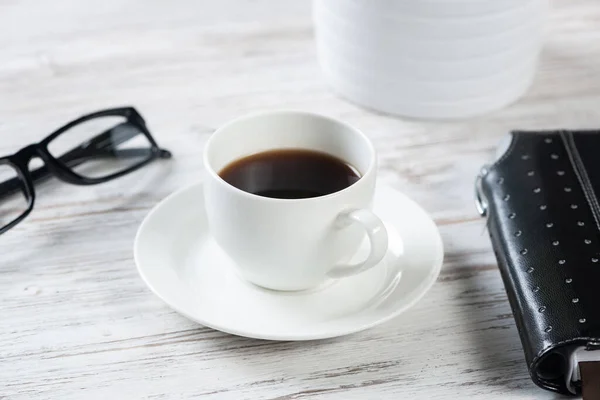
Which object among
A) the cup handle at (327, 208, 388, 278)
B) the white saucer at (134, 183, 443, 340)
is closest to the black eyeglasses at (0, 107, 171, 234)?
the white saucer at (134, 183, 443, 340)

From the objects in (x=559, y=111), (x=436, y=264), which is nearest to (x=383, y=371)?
(x=436, y=264)

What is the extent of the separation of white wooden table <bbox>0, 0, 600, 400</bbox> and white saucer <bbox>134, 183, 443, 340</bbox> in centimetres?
3

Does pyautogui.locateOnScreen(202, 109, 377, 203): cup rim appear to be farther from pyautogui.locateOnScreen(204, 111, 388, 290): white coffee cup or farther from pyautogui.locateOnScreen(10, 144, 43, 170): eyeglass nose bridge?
pyautogui.locateOnScreen(10, 144, 43, 170): eyeglass nose bridge

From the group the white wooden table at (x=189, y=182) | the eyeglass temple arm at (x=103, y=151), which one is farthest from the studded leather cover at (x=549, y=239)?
the eyeglass temple arm at (x=103, y=151)

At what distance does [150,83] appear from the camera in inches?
36.1

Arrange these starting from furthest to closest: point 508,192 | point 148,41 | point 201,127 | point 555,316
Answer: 1. point 148,41
2. point 201,127
3. point 508,192
4. point 555,316

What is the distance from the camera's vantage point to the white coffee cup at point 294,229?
529 mm

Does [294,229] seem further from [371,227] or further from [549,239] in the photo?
[549,239]

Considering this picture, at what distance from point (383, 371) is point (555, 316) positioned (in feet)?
0.39

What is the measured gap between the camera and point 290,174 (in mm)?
606

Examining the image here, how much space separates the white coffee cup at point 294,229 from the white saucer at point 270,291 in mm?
19

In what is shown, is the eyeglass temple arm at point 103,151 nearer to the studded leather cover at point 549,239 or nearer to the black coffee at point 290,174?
the black coffee at point 290,174

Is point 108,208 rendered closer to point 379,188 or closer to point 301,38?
point 379,188

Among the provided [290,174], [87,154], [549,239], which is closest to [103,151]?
[87,154]
